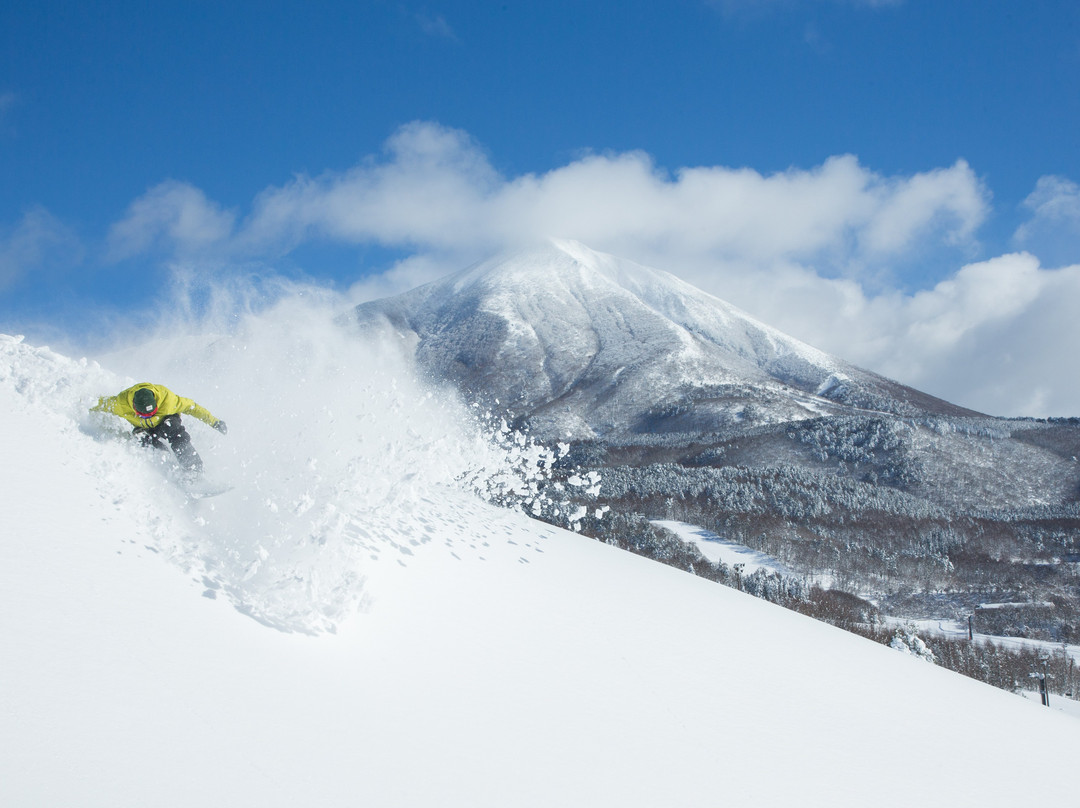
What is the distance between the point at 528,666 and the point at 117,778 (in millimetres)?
4141

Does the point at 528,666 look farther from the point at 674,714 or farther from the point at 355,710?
the point at 355,710

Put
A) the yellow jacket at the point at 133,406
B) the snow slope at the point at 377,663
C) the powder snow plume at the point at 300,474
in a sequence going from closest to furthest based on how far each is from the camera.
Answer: the snow slope at the point at 377,663
the powder snow plume at the point at 300,474
the yellow jacket at the point at 133,406

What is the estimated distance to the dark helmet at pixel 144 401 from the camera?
8.67 m

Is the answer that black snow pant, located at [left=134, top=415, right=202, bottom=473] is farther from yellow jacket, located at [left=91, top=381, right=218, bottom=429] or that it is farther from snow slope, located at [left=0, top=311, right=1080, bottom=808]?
snow slope, located at [left=0, top=311, right=1080, bottom=808]

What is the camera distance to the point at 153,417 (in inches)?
348

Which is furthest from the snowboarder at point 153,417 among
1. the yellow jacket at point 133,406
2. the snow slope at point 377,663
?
the snow slope at point 377,663

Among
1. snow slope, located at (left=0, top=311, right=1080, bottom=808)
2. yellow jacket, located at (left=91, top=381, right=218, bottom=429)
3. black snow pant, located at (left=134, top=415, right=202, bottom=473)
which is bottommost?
snow slope, located at (left=0, top=311, right=1080, bottom=808)

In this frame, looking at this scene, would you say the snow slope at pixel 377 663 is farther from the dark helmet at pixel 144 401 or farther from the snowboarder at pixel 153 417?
the dark helmet at pixel 144 401

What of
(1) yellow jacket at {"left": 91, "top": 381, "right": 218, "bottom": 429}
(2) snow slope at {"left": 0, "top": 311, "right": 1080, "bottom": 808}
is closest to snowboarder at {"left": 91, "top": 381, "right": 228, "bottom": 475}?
(1) yellow jacket at {"left": 91, "top": 381, "right": 218, "bottom": 429}

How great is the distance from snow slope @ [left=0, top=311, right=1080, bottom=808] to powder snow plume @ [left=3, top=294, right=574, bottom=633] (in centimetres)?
5

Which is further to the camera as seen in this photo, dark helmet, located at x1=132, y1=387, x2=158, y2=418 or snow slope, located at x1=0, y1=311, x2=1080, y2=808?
dark helmet, located at x1=132, y1=387, x2=158, y2=418

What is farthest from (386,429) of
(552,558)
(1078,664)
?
(1078,664)

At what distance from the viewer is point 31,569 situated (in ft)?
17.6

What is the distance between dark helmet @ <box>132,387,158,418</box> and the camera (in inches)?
341
